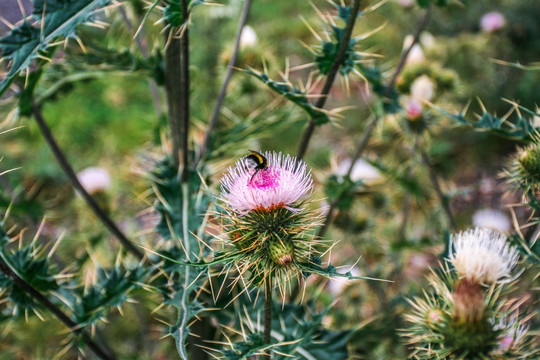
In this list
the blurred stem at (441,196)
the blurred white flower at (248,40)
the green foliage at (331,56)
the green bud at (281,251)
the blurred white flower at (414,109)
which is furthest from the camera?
the blurred white flower at (248,40)

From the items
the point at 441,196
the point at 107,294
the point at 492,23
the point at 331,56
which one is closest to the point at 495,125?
the point at 331,56

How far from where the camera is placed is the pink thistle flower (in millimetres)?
1084

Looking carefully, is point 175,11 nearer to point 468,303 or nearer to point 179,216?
point 179,216

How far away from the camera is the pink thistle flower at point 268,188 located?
3.56ft

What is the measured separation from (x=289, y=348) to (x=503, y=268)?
58 centimetres

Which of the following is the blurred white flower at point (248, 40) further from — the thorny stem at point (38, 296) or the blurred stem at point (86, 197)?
the thorny stem at point (38, 296)

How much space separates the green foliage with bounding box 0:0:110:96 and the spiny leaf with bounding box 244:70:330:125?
0.43m

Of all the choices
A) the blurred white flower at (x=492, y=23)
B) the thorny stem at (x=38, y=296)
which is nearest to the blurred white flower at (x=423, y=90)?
the thorny stem at (x=38, y=296)

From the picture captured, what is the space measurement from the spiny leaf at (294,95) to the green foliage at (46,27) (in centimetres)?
43

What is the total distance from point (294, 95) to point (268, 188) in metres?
0.34

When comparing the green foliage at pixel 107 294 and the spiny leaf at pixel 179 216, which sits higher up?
the spiny leaf at pixel 179 216

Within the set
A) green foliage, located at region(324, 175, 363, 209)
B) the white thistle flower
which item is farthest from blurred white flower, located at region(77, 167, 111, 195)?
the white thistle flower

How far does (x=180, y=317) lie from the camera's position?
120 centimetres

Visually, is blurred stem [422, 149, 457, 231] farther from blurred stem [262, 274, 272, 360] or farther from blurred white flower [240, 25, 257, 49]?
blurred stem [262, 274, 272, 360]
